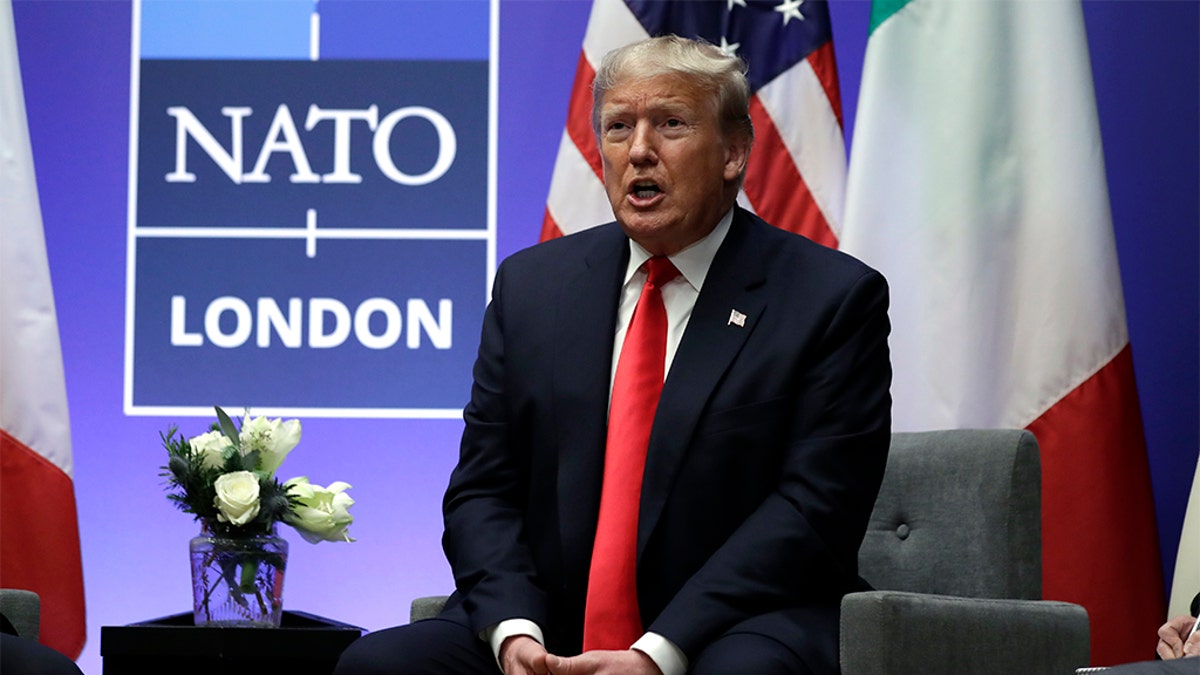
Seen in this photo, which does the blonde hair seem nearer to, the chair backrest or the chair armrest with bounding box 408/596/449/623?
the chair backrest

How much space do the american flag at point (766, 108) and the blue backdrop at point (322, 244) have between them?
1.34ft

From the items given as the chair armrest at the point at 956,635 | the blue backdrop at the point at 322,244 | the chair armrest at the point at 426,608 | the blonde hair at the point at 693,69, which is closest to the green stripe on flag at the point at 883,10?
the blue backdrop at the point at 322,244

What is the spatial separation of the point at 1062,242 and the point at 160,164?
244 centimetres

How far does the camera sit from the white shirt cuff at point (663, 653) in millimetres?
2016

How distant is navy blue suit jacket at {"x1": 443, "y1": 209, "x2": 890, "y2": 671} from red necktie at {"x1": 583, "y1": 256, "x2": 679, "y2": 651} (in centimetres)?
2

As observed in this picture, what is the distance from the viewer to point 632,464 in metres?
2.22

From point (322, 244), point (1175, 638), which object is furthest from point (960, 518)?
point (322, 244)

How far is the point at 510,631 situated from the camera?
2082 mm

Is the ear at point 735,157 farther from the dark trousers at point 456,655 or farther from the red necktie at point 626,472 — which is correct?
the dark trousers at point 456,655

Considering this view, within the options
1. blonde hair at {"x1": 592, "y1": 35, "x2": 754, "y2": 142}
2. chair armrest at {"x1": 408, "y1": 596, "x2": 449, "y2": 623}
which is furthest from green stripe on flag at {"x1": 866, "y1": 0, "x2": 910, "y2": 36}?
chair armrest at {"x1": 408, "y1": 596, "x2": 449, "y2": 623}

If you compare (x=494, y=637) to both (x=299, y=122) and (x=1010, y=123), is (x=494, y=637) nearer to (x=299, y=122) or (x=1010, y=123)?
(x=1010, y=123)

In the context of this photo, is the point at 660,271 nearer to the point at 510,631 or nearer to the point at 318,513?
the point at 510,631

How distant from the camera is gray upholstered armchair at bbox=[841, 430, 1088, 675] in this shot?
203 centimetres

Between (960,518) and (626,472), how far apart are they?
2.59 ft
